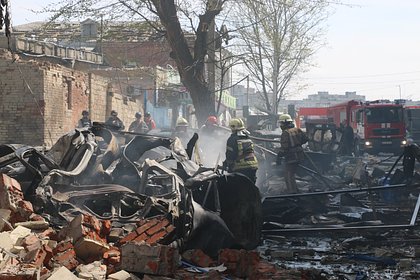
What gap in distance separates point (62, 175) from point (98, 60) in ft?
103

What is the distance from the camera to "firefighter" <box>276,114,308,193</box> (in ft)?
42.6

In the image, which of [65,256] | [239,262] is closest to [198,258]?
[239,262]

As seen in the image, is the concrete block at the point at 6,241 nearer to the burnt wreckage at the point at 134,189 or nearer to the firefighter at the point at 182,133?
the burnt wreckage at the point at 134,189

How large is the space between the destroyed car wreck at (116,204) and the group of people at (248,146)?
3.95 ft

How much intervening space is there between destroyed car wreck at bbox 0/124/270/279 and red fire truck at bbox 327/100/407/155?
2181cm

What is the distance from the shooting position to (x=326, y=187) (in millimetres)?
14680

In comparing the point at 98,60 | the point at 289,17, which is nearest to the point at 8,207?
Result: the point at 98,60

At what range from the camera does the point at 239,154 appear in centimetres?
1076

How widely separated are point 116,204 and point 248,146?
425cm

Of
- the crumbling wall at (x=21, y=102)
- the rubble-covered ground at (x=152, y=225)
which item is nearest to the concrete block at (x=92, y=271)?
the rubble-covered ground at (x=152, y=225)

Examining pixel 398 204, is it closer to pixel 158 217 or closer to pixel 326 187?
pixel 326 187

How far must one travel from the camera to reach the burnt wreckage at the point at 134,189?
673 cm

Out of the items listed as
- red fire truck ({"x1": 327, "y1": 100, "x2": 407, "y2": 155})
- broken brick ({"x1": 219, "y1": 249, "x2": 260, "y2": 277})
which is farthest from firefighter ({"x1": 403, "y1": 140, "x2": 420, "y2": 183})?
red fire truck ({"x1": 327, "y1": 100, "x2": 407, "y2": 155})

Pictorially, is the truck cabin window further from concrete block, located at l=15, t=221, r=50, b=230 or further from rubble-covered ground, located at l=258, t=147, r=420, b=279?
concrete block, located at l=15, t=221, r=50, b=230
